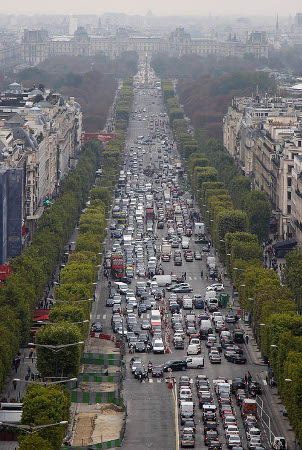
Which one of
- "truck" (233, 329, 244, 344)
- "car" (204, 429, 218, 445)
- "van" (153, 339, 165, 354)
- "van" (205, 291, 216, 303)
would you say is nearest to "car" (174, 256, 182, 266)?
"van" (205, 291, 216, 303)

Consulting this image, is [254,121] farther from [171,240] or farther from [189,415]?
[189,415]

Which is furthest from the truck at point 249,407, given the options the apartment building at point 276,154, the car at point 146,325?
the apartment building at point 276,154

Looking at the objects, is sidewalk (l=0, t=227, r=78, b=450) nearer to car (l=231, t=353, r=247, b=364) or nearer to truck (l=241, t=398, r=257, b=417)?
truck (l=241, t=398, r=257, b=417)

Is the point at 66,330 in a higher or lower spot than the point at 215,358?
higher

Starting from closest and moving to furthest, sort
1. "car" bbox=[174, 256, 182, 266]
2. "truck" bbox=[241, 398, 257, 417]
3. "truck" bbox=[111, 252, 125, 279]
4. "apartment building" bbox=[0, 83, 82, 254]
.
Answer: "truck" bbox=[241, 398, 257, 417] < "truck" bbox=[111, 252, 125, 279] < "car" bbox=[174, 256, 182, 266] < "apartment building" bbox=[0, 83, 82, 254]

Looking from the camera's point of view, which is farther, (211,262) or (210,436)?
(211,262)

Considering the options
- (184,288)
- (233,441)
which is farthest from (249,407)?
(184,288)

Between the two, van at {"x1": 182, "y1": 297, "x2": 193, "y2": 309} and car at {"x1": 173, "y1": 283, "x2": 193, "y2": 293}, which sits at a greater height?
van at {"x1": 182, "y1": 297, "x2": 193, "y2": 309}

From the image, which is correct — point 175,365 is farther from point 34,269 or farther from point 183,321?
point 34,269

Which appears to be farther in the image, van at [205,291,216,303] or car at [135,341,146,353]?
van at [205,291,216,303]
